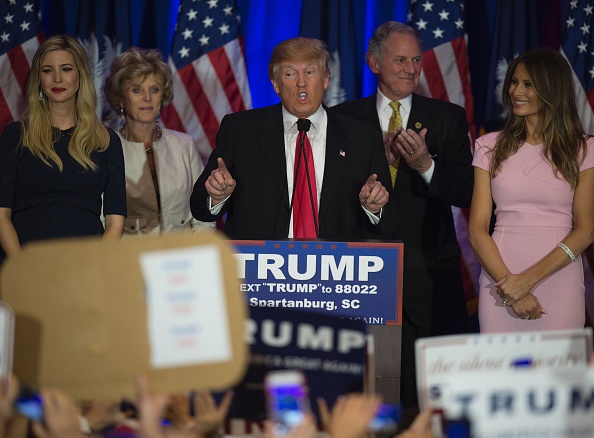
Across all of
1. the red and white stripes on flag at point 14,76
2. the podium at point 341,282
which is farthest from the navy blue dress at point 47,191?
the red and white stripes on flag at point 14,76

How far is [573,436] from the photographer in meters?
2.00

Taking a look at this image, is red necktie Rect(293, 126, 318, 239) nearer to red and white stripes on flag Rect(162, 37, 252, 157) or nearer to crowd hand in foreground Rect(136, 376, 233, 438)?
crowd hand in foreground Rect(136, 376, 233, 438)

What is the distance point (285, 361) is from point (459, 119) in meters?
2.32

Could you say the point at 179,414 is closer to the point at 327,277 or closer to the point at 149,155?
the point at 327,277

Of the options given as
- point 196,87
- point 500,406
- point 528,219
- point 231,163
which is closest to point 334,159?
point 231,163

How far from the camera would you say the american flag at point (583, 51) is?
203 inches

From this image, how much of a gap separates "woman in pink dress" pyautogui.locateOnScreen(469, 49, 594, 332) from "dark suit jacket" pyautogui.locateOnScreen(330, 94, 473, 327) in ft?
1.48

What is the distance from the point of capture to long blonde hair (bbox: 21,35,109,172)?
3.70m

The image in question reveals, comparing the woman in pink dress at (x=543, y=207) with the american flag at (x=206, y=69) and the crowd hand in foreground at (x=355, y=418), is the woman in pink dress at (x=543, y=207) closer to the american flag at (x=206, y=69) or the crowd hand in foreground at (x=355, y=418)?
the crowd hand in foreground at (x=355, y=418)

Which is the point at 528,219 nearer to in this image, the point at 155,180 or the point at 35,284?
the point at 155,180

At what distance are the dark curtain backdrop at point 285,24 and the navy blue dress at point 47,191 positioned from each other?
187 cm

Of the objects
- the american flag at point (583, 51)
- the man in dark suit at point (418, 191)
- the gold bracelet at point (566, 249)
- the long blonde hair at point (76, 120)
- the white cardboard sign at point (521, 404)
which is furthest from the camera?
the american flag at point (583, 51)

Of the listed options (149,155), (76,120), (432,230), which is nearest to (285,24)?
(149,155)

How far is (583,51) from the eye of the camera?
16.9 feet
